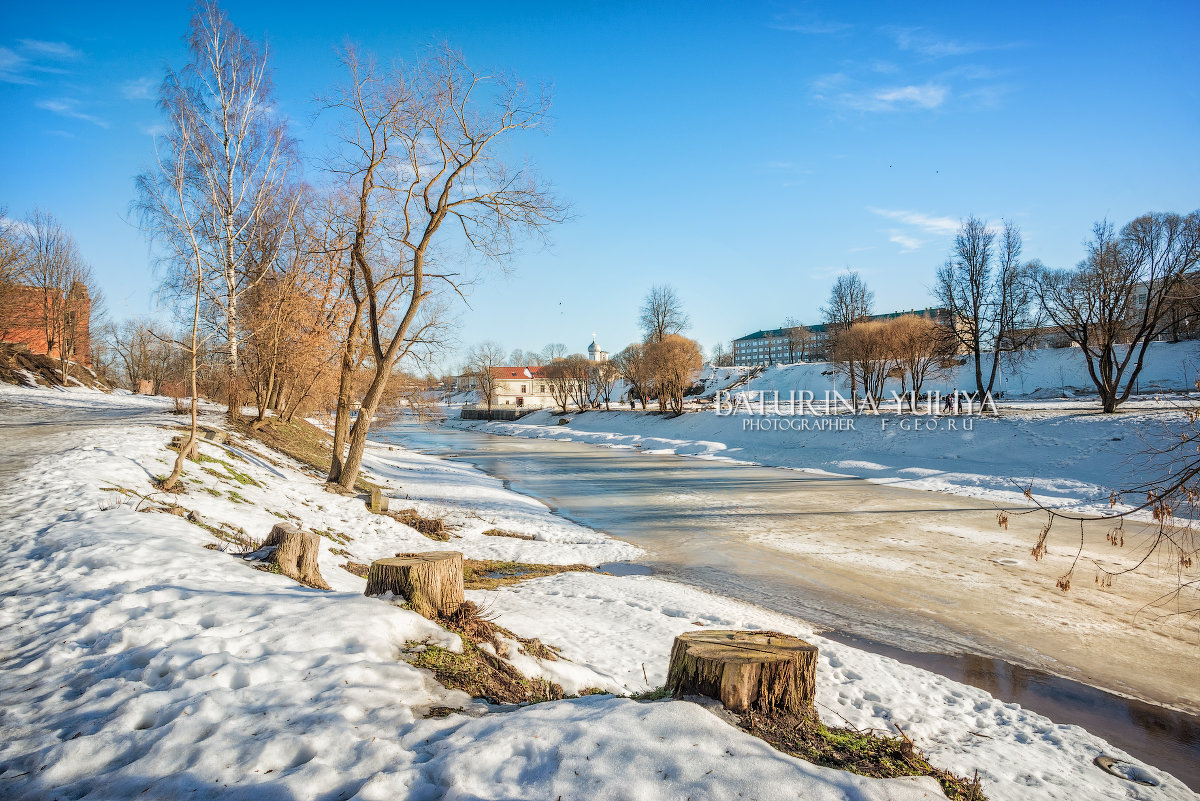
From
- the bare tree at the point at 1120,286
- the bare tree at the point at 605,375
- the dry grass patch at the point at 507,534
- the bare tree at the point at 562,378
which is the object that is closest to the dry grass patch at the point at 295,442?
the dry grass patch at the point at 507,534

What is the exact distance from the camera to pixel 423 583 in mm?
4797

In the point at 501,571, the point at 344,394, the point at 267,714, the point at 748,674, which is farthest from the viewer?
the point at 344,394

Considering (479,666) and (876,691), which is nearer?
(479,666)

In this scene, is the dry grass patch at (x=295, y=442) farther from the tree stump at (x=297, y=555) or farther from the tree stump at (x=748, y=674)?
the tree stump at (x=748, y=674)

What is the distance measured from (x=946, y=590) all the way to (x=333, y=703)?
9.40m

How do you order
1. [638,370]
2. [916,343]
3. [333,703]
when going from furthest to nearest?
[638,370] → [916,343] → [333,703]

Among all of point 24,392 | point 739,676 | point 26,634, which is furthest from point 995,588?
point 24,392

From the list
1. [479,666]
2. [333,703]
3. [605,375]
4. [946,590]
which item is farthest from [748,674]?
[605,375]

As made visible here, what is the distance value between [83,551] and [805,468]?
26.3 meters

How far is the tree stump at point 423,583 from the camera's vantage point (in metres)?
4.76

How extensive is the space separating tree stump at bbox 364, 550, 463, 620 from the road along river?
496 cm

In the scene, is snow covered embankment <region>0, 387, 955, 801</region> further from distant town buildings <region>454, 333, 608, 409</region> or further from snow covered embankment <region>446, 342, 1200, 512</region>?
distant town buildings <region>454, 333, 608, 409</region>

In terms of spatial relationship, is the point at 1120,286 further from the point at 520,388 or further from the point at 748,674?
the point at 520,388

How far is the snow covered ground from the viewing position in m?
2.68
